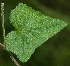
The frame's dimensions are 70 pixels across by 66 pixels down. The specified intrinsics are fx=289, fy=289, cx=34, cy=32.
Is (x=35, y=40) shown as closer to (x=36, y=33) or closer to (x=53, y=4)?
(x=36, y=33)

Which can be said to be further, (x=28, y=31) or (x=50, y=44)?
(x=50, y=44)

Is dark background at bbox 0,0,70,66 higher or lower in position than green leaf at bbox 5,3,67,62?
lower

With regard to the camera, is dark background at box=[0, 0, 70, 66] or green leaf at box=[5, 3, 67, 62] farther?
dark background at box=[0, 0, 70, 66]

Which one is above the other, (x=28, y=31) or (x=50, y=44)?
(x=28, y=31)

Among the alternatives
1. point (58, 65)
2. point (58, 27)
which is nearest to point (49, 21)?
point (58, 27)
